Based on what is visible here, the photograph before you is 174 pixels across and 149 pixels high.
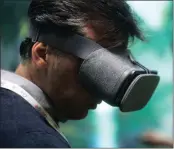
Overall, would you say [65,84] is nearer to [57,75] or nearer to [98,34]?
[57,75]

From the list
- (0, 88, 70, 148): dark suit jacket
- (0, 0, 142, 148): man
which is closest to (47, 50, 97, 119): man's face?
(0, 0, 142, 148): man

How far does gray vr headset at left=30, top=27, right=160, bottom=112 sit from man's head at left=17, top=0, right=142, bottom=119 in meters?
0.02

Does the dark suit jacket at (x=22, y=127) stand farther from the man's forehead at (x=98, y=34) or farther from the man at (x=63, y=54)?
the man's forehead at (x=98, y=34)

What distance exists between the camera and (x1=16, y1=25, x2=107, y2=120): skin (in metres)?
0.82

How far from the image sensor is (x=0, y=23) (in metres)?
1.06

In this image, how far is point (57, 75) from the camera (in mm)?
826

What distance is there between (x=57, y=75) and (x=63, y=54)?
5cm

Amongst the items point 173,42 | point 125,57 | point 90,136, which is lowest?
point 90,136

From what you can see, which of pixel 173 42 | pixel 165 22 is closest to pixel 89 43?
pixel 173 42

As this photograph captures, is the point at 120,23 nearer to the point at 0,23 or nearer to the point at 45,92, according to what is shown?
the point at 45,92

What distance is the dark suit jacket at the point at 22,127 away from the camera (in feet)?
2.16

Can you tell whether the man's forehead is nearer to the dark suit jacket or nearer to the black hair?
the black hair

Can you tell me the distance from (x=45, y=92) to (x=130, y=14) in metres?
0.28

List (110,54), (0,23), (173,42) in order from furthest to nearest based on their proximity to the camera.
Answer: (173,42) → (0,23) → (110,54)
